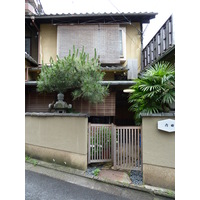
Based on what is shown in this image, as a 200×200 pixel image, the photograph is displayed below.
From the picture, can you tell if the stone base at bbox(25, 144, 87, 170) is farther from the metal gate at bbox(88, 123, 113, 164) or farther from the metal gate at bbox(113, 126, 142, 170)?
the metal gate at bbox(113, 126, 142, 170)

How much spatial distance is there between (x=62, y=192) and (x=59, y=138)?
1.56 metres

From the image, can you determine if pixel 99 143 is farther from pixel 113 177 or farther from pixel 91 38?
pixel 91 38

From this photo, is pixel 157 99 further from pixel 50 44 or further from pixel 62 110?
pixel 50 44

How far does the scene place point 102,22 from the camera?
27.1ft

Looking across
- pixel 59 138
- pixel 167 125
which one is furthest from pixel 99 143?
pixel 167 125

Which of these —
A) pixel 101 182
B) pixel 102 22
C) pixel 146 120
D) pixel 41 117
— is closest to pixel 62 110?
pixel 41 117

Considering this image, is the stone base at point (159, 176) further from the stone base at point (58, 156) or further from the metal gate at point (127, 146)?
the stone base at point (58, 156)

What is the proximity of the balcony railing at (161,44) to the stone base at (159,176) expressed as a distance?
4297mm

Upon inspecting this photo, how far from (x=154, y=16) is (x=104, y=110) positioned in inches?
279

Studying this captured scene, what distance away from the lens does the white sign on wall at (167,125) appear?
3.09 meters

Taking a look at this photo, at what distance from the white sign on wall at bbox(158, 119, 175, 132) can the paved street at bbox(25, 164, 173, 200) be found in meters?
1.59

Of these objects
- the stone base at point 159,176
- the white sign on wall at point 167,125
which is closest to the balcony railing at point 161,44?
the white sign on wall at point 167,125

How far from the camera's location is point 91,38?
26.5ft

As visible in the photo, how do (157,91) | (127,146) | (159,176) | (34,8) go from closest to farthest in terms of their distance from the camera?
(159,176) → (157,91) → (127,146) → (34,8)
